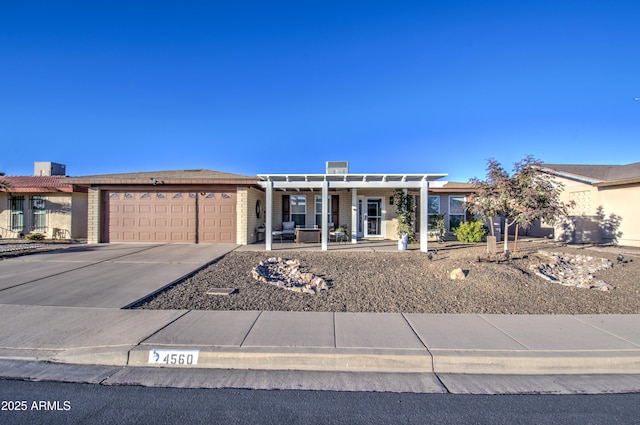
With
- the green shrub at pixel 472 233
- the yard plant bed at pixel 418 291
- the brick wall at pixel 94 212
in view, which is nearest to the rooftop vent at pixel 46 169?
the brick wall at pixel 94 212

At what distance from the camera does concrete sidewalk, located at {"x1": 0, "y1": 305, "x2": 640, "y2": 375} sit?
12.2 feet

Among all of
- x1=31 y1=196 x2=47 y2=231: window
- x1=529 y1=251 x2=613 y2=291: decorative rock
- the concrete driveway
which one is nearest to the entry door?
x1=529 y1=251 x2=613 y2=291: decorative rock

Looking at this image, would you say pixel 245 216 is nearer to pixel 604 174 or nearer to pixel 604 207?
pixel 604 207

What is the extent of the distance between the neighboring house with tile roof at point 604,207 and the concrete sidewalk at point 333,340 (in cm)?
1128

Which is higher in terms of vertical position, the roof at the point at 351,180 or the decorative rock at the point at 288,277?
the roof at the point at 351,180

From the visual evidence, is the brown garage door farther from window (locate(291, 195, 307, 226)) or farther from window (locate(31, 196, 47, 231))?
window (locate(31, 196, 47, 231))

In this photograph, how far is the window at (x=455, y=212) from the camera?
16.5m

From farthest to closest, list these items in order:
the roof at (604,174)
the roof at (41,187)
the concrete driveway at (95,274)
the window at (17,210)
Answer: the window at (17,210) → the roof at (41,187) → the roof at (604,174) → the concrete driveway at (95,274)

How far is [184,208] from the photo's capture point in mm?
14180

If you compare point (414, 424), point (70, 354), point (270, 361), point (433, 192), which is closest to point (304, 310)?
point (270, 361)

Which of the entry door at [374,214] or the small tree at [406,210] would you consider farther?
the entry door at [374,214]

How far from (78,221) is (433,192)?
19705 mm

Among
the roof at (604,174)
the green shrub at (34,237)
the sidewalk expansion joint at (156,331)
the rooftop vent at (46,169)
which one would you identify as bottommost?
the sidewalk expansion joint at (156,331)

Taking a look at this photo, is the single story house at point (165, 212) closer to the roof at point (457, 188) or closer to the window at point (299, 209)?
the window at point (299, 209)
